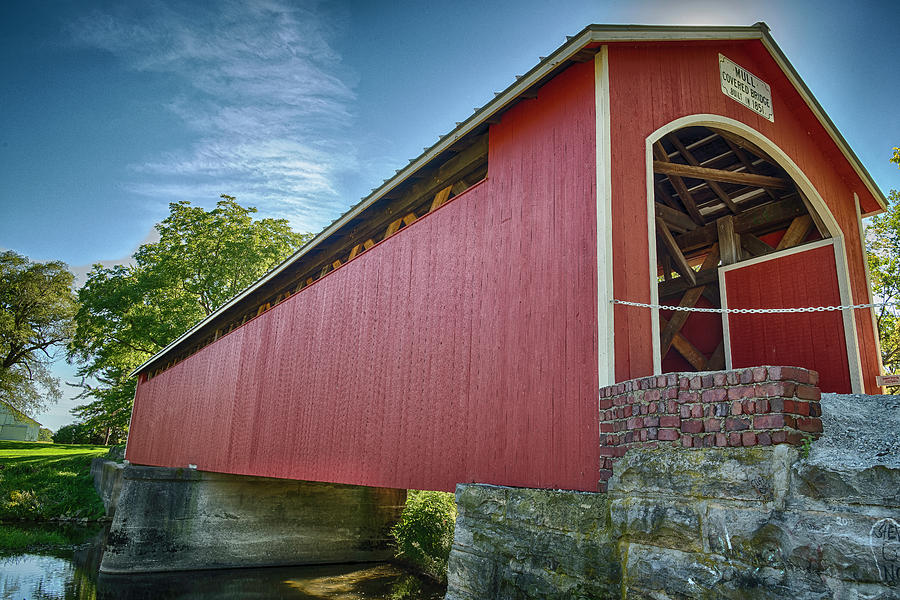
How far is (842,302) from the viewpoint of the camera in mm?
5949

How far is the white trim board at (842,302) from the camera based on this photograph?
5.71 m

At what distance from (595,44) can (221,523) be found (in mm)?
11647

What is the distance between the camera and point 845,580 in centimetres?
218

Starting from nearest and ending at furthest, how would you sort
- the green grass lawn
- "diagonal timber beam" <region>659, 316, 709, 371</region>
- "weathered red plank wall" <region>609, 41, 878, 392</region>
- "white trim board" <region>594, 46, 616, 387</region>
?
"white trim board" <region>594, 46, 616, 387</region> → "weathered red plank wall" <region>609, 41, 878, 392</region> → "diagonal timber beam" <region>659, 316, 709, 371</region> → the green grass lawn

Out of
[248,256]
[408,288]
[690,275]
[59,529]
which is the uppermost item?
[248,256]

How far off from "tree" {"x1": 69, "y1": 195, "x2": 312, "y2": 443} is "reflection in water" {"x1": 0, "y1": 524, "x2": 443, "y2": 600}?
9.50m

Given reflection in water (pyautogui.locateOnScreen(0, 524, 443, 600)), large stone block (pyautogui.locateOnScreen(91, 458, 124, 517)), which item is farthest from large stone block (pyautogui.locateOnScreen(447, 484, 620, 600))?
large stone block (pyautogui.locateOnScreen(91, 458, 124, 517))

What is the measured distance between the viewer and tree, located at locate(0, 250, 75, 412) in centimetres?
2686

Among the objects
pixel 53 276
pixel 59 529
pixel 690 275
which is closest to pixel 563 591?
pixel 690 275

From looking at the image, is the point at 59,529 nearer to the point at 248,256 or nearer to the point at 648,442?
the point at 248,256

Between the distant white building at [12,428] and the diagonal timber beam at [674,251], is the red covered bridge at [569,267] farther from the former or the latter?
the distant white building at [12,428]

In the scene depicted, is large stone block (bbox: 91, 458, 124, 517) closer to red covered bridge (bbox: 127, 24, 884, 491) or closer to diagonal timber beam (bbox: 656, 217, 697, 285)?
red covered bridge (bbox: 127, 24, 884, 491)

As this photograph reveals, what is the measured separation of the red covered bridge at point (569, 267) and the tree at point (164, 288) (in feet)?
45.7

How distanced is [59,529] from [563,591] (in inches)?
768
